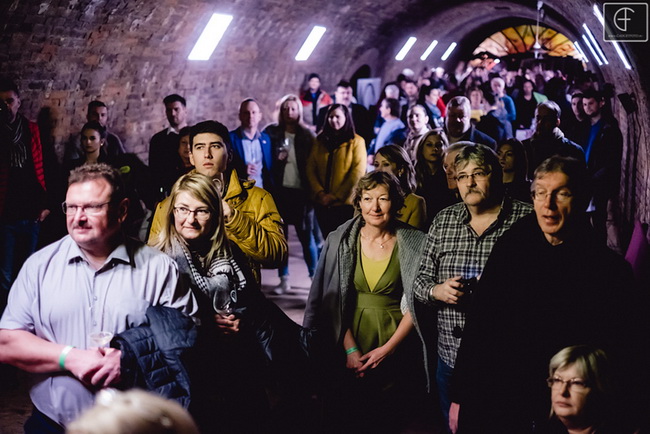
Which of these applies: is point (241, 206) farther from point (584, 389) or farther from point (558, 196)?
point (584, 389)

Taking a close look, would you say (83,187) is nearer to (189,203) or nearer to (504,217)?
(189,203)

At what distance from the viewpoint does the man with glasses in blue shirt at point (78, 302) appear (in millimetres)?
2605

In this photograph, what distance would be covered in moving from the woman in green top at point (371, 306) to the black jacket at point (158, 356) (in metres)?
1.33

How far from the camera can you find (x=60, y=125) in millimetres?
8969

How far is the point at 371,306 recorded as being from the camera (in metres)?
3.91

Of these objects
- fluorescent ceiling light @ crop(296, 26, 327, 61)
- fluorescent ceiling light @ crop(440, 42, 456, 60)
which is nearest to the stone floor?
fluorescent ceiling light @ crop(296, 26, 327, 61)

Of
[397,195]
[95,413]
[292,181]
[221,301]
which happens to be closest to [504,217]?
[397,195]

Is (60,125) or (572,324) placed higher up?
(60,125)

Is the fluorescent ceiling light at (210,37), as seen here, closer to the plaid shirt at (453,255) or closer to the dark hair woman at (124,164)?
the dark hair woman at (124,164)

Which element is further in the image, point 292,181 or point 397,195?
point 292,181

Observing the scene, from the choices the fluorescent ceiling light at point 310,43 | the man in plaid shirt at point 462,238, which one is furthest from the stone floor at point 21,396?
the fluorescent ceiling light at point 310,43

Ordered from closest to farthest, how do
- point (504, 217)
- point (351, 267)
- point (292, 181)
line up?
point (504, 217) < point (351, 267) < point (292, 181)

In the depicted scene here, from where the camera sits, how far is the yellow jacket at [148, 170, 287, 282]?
12.7ft

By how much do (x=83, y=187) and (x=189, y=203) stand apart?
631 mm
